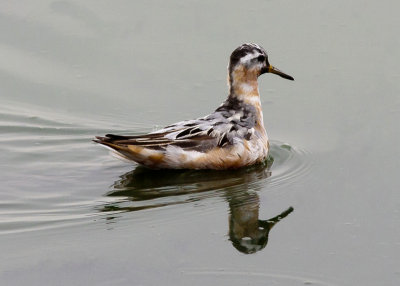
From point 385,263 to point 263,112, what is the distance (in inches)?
175

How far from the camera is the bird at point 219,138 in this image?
1162 cm

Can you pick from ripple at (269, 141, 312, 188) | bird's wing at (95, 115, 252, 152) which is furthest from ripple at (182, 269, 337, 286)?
bird's wing at (95, 115, 252, 152)

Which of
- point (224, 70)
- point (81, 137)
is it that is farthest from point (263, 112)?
point (81, 137)

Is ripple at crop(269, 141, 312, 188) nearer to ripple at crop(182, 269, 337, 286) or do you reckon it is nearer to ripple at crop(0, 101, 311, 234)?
ripple at crop(0, 101, 311, 234)

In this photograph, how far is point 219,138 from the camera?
12.0 m

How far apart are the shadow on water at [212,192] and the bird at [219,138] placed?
137 mm

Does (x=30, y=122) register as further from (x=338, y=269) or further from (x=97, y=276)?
(x=338, y=269)

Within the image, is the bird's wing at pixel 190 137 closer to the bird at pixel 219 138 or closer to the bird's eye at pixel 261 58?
the bird at pixel 219 138

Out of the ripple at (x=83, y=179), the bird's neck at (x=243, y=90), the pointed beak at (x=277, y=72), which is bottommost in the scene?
the ripple at (x=83, y=179)

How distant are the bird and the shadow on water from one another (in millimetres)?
137

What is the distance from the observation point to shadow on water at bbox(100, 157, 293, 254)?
10230 millimetres

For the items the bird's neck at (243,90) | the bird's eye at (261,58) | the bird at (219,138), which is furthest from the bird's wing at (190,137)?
the bird's eye at (261,58)

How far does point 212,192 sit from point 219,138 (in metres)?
1.01

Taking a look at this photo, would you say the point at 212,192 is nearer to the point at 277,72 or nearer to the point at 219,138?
the point at 219,138
